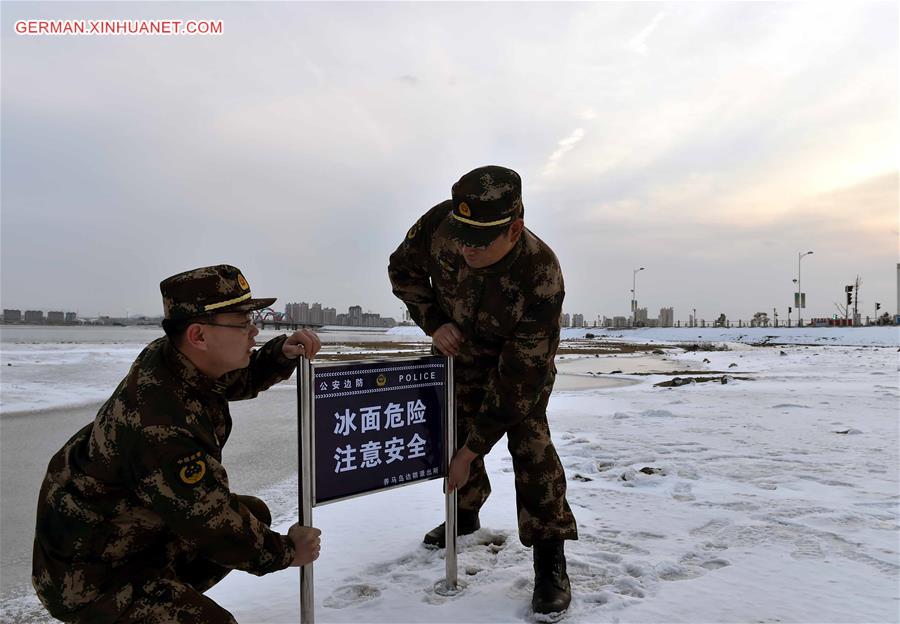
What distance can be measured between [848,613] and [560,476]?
1264 mm

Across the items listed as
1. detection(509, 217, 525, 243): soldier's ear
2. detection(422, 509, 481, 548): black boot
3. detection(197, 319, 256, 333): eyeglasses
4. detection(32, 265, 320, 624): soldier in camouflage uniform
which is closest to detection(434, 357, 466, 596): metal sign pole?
detection(422, 509, 481, 548): black boot

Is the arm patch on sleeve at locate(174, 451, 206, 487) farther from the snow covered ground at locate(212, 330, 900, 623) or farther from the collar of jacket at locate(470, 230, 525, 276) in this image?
the collar of jacket at locate(470, 230, 525, 276)

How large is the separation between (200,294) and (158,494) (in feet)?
2.02

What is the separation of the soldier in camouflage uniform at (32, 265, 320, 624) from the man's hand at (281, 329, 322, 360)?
333 millimetres

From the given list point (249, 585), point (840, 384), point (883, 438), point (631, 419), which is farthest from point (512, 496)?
point (840, 384)

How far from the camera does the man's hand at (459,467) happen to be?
258cm

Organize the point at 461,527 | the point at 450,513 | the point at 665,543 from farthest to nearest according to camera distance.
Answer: the point at 461,527 < the point at 665,543 < the point at 450,513

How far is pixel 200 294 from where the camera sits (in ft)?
5.86

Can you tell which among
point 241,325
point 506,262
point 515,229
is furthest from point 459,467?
point 241,325

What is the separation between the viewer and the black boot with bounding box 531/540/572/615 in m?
2.34

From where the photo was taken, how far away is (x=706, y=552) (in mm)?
2965

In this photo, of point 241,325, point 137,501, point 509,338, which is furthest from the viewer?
point 509,338

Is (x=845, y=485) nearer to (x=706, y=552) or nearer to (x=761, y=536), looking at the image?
(x=761, y=536)

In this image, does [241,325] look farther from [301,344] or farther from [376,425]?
[376,425]
